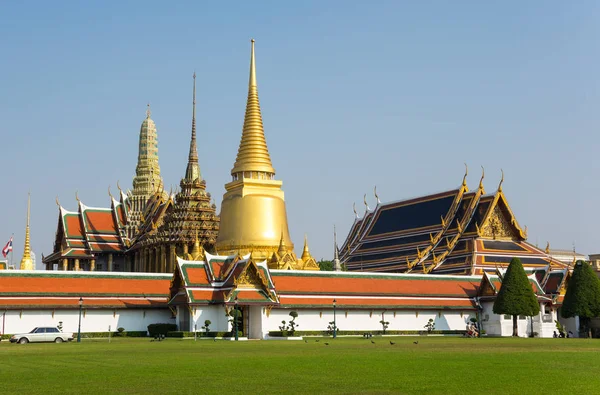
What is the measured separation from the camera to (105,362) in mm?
22859

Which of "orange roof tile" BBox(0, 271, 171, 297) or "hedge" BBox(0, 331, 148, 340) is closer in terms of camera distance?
"hedge" BBox(0, 331, 148, 340)

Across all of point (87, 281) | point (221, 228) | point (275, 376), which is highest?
point (221, 228)

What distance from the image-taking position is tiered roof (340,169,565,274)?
2625 inches

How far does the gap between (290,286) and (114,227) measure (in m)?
43.6

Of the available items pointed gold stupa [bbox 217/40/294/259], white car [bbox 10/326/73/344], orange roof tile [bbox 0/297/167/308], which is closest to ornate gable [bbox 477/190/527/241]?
pointed gold stupa [bbox 217/40/294/259]

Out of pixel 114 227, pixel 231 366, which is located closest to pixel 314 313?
pixel 231 366

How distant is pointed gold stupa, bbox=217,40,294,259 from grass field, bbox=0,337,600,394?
4046 centimetres

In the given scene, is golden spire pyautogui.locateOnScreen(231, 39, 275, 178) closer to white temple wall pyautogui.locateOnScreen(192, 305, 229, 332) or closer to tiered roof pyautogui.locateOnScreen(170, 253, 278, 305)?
tiered roof pyautogui.locateOnScreen(170, 253, 278, 305)

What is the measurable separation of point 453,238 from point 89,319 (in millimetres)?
30332

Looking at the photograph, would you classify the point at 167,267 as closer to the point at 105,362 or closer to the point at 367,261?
the point at 367,261

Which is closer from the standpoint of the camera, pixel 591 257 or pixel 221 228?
pixel 221 228

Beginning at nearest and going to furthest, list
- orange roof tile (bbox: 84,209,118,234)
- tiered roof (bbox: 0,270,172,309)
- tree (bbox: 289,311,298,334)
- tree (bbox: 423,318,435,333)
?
tiered roof (bbox: 0,270,172,309) → tree (bbox: 289,311,298,334) → tree (bbox: 423,318,435,333) → orange roof tile (bbox: 84,209,118,234)

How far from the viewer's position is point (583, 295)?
50.2 meters

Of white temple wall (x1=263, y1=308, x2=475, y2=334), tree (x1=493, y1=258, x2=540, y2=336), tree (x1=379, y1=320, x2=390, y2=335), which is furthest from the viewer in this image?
tree (x1=379, y1=320, x2=390, y2=335)
